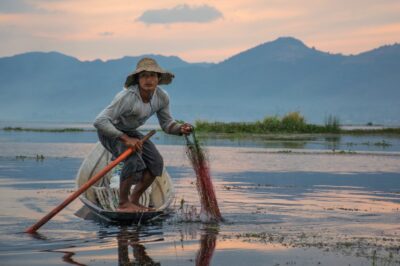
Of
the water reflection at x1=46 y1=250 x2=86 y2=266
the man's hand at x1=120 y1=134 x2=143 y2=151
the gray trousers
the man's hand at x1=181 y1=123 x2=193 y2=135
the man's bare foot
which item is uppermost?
the man's hand at x1=181 y1=123 x2=193 y2=135

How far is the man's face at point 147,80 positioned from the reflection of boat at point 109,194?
1.54 meters

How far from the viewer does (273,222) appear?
9953 mm

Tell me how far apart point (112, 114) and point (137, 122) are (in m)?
0.39

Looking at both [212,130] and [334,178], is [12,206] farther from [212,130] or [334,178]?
[212,130]

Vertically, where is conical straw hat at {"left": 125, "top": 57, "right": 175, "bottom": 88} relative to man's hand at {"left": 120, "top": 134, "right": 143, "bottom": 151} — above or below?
above

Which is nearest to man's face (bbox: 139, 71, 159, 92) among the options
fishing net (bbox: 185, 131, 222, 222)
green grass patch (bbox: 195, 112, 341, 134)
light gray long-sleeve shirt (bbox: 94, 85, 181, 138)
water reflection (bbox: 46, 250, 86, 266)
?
light gray long-sleeve shirt (bbox: 94, 85, 181, 138)

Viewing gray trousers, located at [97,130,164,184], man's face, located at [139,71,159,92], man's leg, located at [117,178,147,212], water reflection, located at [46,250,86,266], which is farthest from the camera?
man's leg, located at [117,178,147,212]

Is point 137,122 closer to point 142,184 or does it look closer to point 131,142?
point 131,142

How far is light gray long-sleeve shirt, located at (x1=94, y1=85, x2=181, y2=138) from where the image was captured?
29.9 feet

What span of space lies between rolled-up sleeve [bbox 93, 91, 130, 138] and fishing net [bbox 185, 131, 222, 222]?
114cm

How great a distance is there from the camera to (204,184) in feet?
32.8

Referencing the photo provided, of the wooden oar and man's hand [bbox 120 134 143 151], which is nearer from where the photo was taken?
the wooden oar

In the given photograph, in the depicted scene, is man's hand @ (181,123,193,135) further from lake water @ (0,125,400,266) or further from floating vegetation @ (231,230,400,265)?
floating vegetation @ (231,230,400,265)

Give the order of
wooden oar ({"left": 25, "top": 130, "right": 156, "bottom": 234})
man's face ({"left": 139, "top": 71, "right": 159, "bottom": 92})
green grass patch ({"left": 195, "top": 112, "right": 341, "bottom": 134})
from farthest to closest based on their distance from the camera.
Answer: green grass patch ({"left": 195, "top": 112, "right": 341, "bottom": 134}), man's face ({"left": 139, "top": 71, "right": 159, "bottom": 92}), wooden oar ({"left": 25, "top": 130, "right": 156, "bottom": 234})
